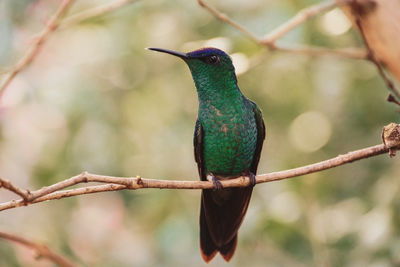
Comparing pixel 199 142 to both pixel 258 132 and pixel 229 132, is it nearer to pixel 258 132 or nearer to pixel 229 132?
pixel 229 132

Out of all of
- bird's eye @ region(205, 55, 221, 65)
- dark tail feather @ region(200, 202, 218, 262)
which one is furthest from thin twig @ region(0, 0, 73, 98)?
dark tail feather @ region(200, 202, 218, 262)

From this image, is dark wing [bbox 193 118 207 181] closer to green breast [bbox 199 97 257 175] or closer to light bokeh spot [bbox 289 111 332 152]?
green breast [bbox 199 97 257 175]

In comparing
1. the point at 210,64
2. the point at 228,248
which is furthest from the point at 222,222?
the point at 210,64

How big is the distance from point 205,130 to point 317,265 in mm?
1066

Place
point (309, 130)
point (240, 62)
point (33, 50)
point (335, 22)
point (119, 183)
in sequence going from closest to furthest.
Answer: point (119, 183) → point (33, 50) → point (240, 62) → point (335, 22) → point (309, 130)

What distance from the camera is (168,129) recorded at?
486 centimetres

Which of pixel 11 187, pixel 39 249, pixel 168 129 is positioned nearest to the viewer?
pixel 11 187

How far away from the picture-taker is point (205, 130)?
10.8ft

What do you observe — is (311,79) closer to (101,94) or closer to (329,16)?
(329,16)

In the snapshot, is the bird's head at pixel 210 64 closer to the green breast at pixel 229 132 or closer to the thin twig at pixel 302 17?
the green breast at pixel 229 132

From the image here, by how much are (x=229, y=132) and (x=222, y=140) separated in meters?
0.07

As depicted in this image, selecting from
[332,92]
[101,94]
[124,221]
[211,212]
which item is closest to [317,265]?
[211,212]

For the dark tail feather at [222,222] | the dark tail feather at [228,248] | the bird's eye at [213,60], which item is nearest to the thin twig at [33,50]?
the bird's eye at [213,60]

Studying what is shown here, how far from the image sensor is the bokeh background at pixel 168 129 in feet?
11.4
